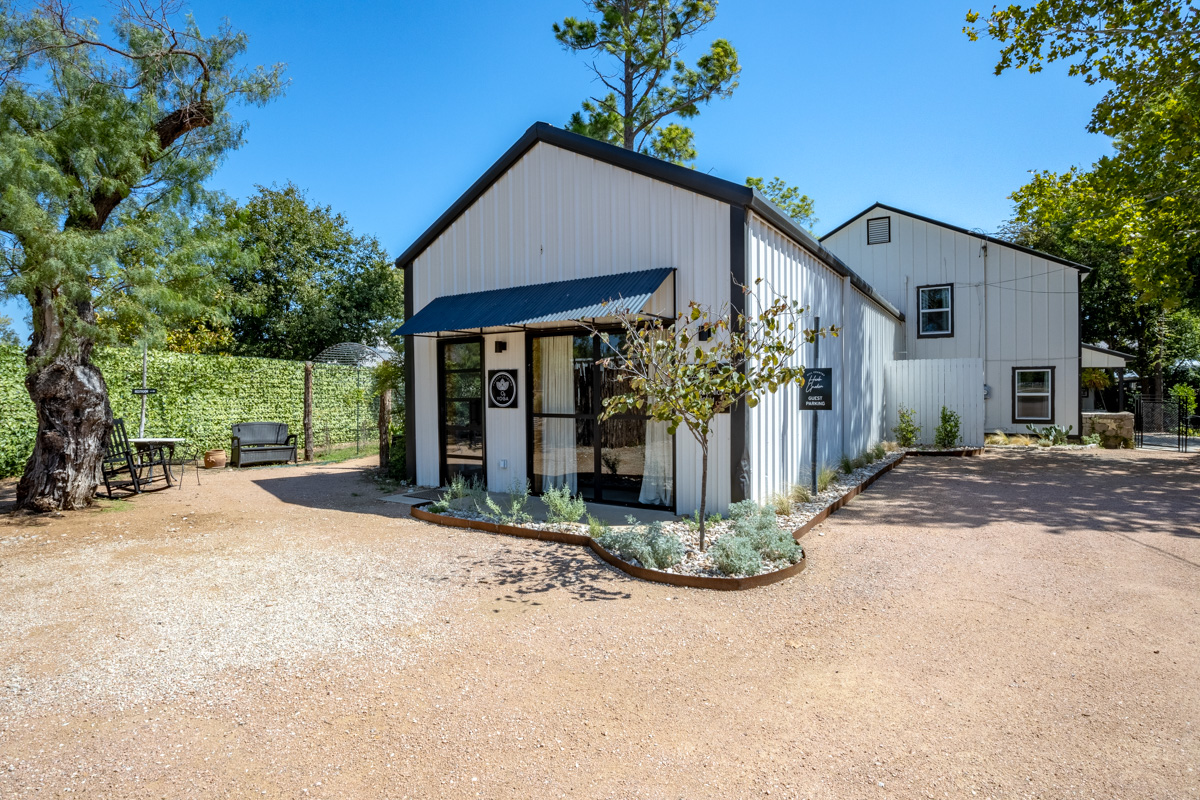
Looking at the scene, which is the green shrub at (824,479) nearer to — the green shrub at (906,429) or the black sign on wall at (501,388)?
the black sign on wall at (501,388)

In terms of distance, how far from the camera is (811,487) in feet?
28.4

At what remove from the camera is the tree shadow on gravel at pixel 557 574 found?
16.1 feet

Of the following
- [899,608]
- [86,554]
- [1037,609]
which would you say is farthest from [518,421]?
[1037,609]

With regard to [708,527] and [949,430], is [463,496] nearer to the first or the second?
[708,527]

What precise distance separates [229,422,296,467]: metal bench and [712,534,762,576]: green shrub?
10875 millimetres

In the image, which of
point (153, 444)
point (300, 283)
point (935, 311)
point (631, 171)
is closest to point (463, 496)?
point (631, 171)

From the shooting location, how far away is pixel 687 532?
6445 mm

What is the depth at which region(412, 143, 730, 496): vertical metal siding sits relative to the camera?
23.4ft

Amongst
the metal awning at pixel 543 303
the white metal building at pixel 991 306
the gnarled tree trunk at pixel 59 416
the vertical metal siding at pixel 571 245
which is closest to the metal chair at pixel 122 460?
the gnarled tree trunk at pixel 59 416

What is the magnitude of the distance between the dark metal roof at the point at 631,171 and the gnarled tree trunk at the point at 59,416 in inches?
173

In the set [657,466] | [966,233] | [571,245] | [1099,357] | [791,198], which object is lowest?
[657,466]

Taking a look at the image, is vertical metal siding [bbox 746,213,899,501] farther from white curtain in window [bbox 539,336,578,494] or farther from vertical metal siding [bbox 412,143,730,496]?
white curtain in window [bbox 539,336,578,494]

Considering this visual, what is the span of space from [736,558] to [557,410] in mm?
3851

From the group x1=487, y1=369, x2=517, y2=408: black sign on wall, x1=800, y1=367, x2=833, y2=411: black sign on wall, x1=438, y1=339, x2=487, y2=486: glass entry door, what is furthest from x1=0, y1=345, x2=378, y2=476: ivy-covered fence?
x1=800, y1=367, x2=833, y2=411: black sign on wall
